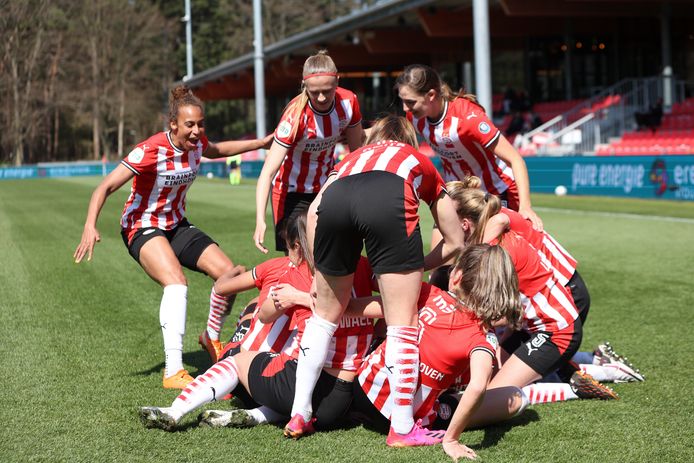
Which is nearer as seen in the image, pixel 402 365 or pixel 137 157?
pixel 402 365

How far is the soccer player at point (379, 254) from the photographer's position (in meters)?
4.17

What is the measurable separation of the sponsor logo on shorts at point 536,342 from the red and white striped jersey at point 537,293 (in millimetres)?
41

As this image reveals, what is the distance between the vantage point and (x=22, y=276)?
35.7ft

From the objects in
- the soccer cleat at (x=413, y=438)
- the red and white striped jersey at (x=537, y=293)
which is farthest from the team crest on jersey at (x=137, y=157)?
the soccer cleat at (x=413, y=438)

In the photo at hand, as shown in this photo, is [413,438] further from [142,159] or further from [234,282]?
[142,159]

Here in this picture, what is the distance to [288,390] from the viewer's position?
453cm

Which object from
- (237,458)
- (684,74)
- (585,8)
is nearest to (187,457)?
(237,458)

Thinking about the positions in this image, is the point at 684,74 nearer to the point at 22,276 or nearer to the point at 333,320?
the point at 22,276

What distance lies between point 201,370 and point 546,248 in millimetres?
2527

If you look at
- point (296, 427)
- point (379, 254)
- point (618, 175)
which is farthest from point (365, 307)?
point (618, 175)

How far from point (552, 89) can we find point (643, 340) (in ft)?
99.5

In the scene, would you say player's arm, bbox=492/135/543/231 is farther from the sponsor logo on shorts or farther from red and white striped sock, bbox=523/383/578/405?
red and white striped sock, bbox=523/383/578/405

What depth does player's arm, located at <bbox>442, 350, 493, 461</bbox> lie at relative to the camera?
403cm

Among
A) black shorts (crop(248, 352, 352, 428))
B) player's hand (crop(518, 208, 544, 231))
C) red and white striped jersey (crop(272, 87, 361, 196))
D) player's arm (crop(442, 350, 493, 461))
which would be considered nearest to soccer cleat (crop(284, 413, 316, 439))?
black shorts (crop(248, 352, 352, 428))
